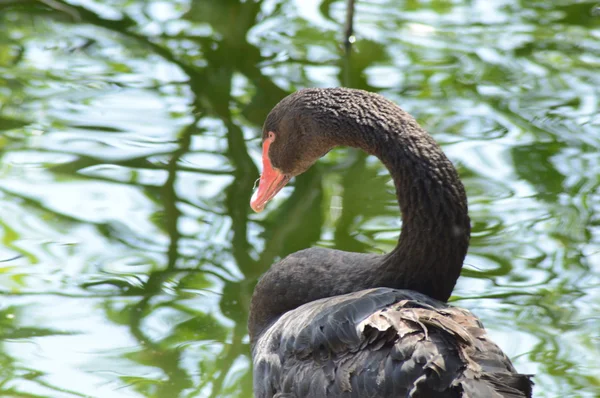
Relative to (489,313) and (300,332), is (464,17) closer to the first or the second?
(489,313)

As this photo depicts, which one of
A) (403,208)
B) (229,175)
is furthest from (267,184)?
(229,175)

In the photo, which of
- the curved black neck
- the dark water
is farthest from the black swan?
the dark water

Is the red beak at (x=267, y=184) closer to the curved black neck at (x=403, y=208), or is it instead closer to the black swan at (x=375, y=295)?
the black swan at (x=375, y=295)

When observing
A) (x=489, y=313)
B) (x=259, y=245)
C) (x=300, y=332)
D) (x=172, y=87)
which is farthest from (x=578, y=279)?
(x=172, y=87)

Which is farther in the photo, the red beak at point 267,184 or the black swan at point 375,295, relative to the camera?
the red beak at point 267,184

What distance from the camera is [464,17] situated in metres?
7.62

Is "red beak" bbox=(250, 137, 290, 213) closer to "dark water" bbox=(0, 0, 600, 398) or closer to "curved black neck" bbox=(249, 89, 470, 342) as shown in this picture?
"curved black neck" bbox=(249, 89, 470, 342)

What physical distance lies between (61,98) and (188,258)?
2.03 metres

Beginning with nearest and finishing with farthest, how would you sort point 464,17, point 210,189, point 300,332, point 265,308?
1. point 300,332
2. point 265,308
3. point 210,189
4. point 464,17

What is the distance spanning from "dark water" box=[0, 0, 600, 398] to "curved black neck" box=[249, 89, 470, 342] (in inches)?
30.4

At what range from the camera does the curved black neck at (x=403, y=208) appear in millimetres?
3301

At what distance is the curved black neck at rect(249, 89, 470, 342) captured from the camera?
330 centimetres

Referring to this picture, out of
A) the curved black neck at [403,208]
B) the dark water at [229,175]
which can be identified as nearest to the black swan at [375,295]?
the curved black neck at [403,208]

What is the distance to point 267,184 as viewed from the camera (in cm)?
396
